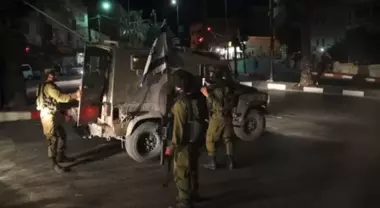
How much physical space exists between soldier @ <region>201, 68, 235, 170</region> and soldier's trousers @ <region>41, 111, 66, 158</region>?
8.76ft

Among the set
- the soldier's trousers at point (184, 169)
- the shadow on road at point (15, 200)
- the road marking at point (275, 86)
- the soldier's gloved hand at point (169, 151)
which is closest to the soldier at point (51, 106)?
the shadow on road at point (15, 200)

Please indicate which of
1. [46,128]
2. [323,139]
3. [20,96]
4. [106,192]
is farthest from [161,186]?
[20,96]

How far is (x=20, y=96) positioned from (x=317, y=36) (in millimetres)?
46226

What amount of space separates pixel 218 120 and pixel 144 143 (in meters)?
1.90

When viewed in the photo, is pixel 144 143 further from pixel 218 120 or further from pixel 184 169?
pixel 184 169

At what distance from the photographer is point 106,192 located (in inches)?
274

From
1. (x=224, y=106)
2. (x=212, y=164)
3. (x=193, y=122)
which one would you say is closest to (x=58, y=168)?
(x=212, y=164)

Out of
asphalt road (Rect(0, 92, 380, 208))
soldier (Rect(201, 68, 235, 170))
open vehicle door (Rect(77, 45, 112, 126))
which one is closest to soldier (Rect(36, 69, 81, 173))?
open vehicle door (Rect(77, 45, 112, 126))

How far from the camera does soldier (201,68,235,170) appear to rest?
762cm

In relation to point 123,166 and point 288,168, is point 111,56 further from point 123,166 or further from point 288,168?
point 288,168

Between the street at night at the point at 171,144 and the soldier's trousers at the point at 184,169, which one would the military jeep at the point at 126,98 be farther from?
the soldier's trousers at the point at 184,169

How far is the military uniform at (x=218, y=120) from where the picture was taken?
7.62 metres

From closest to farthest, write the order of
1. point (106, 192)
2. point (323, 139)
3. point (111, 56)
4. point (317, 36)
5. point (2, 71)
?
point (106, 192) < point (111, 56) < point (323, 139) < point (2, 71) < point (317, 36)

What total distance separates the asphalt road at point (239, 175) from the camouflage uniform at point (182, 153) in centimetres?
53
